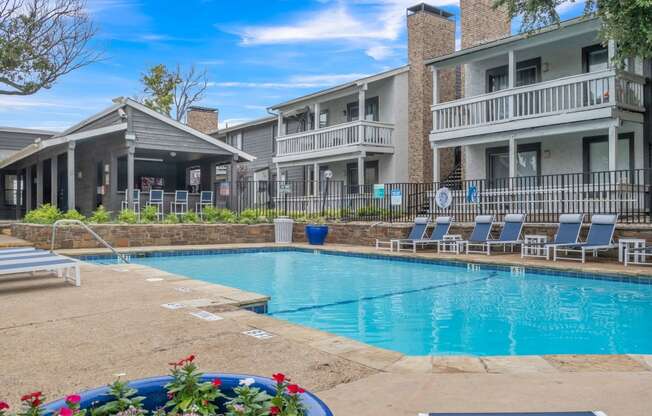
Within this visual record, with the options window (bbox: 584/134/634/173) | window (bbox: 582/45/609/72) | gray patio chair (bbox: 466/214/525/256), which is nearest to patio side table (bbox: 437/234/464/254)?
gray patio chair (bbox: 466/214/525/256)

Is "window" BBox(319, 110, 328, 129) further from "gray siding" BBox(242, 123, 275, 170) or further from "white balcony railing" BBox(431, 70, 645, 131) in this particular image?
"white balcony railing" BBox(431, 70, 645, 131)

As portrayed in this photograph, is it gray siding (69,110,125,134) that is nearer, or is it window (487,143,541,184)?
window (487,143,541,184)

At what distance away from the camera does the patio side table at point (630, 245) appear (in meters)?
10.1

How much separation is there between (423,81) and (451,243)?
9423mm

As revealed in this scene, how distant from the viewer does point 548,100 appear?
14.5 meters

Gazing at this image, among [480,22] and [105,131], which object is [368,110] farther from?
[105,131]

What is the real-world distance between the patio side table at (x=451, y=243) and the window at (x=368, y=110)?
31.2 feet

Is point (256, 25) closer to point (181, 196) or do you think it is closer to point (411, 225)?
point (181, 196)

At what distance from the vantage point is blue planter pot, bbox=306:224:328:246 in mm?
15875

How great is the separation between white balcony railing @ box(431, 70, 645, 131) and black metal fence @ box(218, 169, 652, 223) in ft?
5.97

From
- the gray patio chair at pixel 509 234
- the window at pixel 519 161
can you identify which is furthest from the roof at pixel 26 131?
the gray patio chair at pixel 509 234

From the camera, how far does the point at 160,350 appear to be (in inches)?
153

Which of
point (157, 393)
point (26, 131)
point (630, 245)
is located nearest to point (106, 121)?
point (26, 131)

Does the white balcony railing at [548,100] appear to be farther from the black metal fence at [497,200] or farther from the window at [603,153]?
the black metal fence at [497,200]
